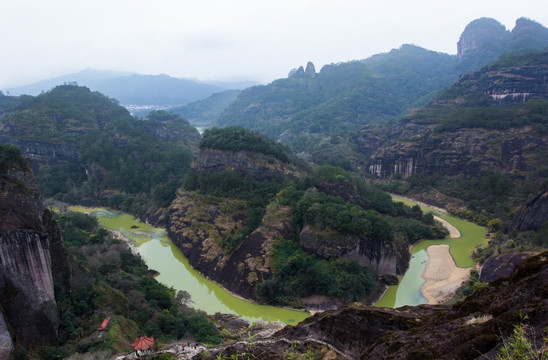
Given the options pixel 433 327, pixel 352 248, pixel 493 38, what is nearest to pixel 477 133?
pixel 352 248

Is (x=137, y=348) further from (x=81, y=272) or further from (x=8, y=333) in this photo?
(x=81, y=272)

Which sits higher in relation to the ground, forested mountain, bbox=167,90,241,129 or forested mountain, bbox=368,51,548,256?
forested mountain, bbox=167,90,241,129

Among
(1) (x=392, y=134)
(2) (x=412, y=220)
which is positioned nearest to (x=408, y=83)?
(1) (x=392, y=134)

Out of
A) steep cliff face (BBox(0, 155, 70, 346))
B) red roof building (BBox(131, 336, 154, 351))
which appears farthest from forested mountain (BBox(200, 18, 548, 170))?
red roof building (BBox(131, 336, 154, 351))

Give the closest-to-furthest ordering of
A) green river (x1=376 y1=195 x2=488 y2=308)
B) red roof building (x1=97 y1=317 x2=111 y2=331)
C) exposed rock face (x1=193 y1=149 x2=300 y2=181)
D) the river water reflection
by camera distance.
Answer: red roof building (x1=97 y1=317 x2=111 y2=331) → the river water reflection → green river (x1=376 y1=195 x2=488 y2=308) → exposed rock face (x1=193 y1=149 x2=300 y2=181)

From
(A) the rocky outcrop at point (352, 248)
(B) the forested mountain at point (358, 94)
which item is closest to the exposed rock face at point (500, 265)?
(A) the rocky outcrop at point (352, 248)

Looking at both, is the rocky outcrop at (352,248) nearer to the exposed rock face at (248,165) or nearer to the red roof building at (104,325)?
the exposed rock face at (248,165)

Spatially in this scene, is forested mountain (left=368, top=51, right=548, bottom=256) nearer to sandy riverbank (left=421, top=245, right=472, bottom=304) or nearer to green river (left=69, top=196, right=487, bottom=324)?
green river (left=69, top=196, right=487, bottom=324)

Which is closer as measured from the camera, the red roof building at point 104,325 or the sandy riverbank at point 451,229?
the red roof building at point 104,325
